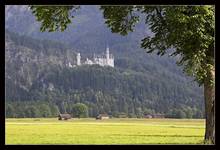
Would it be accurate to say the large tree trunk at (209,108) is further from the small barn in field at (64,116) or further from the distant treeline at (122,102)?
the small barn in field at (64,116)

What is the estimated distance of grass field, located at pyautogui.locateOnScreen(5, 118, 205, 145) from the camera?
22.6m

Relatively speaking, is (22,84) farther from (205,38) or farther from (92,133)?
(205,38)

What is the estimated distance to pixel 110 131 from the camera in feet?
99.5

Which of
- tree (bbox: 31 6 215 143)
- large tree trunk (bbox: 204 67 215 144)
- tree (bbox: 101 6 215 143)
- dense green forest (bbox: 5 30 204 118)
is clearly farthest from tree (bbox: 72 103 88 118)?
large tree trunk (bbox: 204 67 215 144)

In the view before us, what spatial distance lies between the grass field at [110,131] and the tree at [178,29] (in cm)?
464

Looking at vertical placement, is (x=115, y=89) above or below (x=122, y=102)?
above

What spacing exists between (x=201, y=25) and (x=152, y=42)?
2054mm

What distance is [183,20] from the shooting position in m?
15.5

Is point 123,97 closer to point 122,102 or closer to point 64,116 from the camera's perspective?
point 122,102

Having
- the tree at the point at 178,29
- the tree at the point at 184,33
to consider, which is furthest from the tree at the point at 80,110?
the tree at the point at 178,29

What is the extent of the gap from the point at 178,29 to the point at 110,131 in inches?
597

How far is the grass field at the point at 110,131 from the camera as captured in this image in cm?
2256

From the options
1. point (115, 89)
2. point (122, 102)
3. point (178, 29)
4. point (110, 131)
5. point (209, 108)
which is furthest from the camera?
point (115, 89)

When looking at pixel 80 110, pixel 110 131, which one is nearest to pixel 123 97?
pixel 110 131
